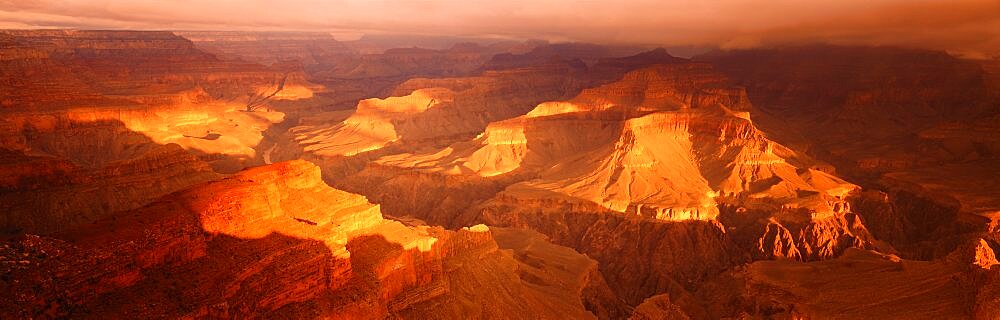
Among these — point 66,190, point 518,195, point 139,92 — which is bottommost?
point 139,92

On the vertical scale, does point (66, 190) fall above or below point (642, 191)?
Result: above

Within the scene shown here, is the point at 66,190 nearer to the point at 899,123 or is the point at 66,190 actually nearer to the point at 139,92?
the point at 139,92

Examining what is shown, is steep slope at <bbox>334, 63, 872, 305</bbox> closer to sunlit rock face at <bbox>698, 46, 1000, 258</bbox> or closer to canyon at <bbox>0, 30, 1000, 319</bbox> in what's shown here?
canyon at <bbox>0, 30, 1000, 319</bbox>

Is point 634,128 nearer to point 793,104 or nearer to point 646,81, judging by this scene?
point 646,81

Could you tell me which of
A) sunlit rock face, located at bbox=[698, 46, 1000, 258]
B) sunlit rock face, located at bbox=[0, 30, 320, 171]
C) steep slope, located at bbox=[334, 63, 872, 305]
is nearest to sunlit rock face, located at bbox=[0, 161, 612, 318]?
steep slope, located at bbox=[334, 63, 872, 305]

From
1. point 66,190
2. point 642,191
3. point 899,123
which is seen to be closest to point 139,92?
point 66,190

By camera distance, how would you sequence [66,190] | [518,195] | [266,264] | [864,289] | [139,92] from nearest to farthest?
[266,264]
[864,289]
[66,190]
[518,195]
[139,92]

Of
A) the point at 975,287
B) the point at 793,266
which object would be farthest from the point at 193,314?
the point at 793,266
